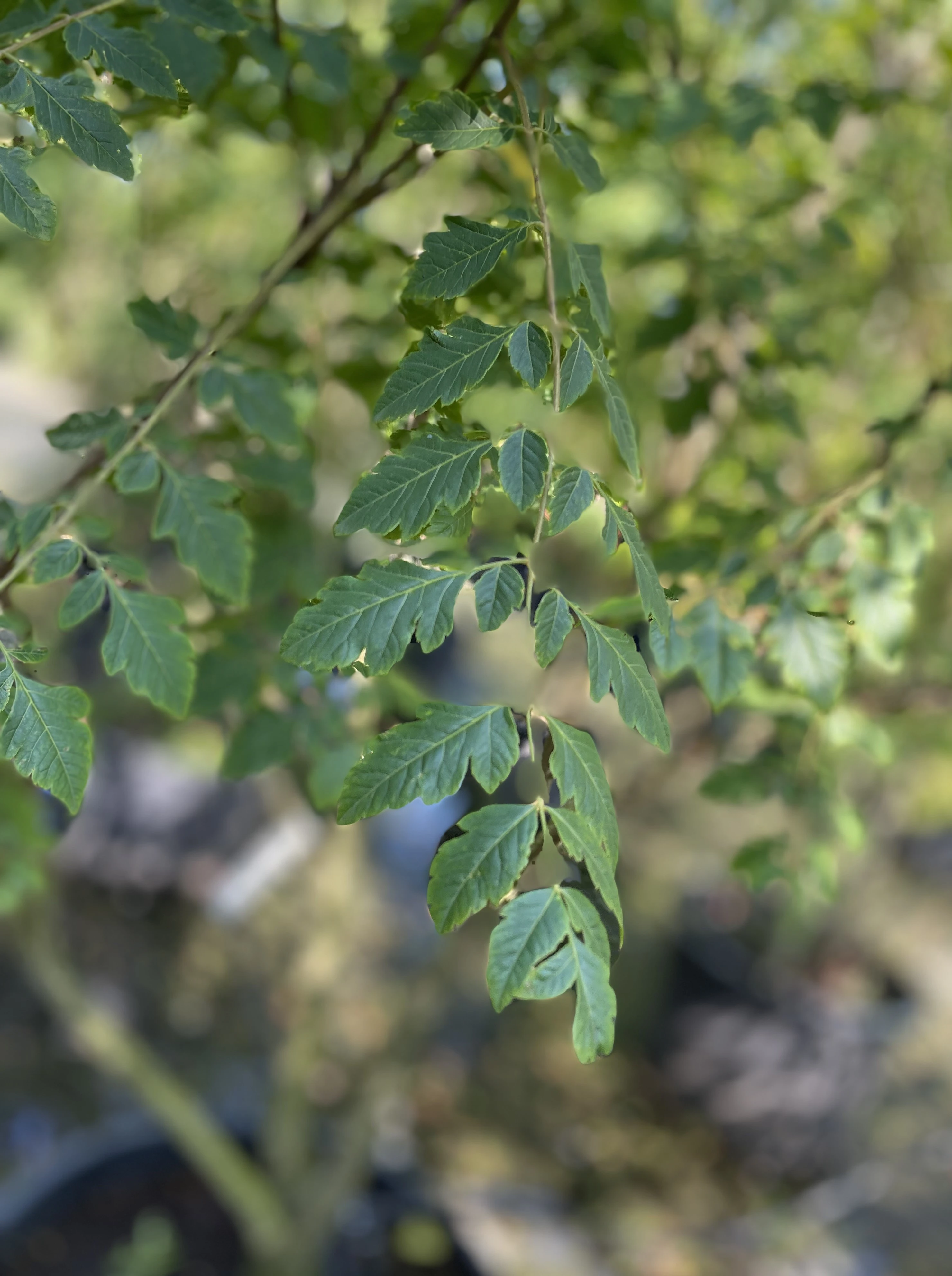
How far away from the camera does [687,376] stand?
3.81 feet

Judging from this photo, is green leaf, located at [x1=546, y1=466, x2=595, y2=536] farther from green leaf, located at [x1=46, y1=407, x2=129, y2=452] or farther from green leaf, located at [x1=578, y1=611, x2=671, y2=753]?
green leaf, located at [x1=46, y1=407, x2=129, y2=452]

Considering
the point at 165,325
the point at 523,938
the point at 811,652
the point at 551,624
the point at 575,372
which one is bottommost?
the point at 811,652

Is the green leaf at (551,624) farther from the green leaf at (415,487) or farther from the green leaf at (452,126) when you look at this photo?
the green leaf at (452,126)

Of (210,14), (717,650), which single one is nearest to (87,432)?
(210,14)

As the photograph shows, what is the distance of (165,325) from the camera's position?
777 mm

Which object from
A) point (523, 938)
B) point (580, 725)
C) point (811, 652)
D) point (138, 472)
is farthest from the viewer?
point (580, 725)

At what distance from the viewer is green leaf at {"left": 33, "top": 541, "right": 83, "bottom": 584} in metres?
0.63

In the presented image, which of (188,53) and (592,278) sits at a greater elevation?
(188,53)

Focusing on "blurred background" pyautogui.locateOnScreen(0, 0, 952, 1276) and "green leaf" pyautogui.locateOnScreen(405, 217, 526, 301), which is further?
"blurred background" pyautogui.locateOnScreen(0, 0, 952, 1276)

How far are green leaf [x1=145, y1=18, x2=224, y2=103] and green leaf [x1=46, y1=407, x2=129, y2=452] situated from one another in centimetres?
24

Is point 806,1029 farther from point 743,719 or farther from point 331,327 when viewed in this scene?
point 331,327

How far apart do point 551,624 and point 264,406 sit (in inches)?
14.4

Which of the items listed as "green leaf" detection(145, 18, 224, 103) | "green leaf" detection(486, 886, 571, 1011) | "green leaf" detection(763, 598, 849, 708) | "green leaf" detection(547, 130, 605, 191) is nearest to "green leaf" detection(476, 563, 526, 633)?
"green leaf" detection(486, 886, 571, 1011)

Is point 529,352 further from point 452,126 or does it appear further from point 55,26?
point 55,26
